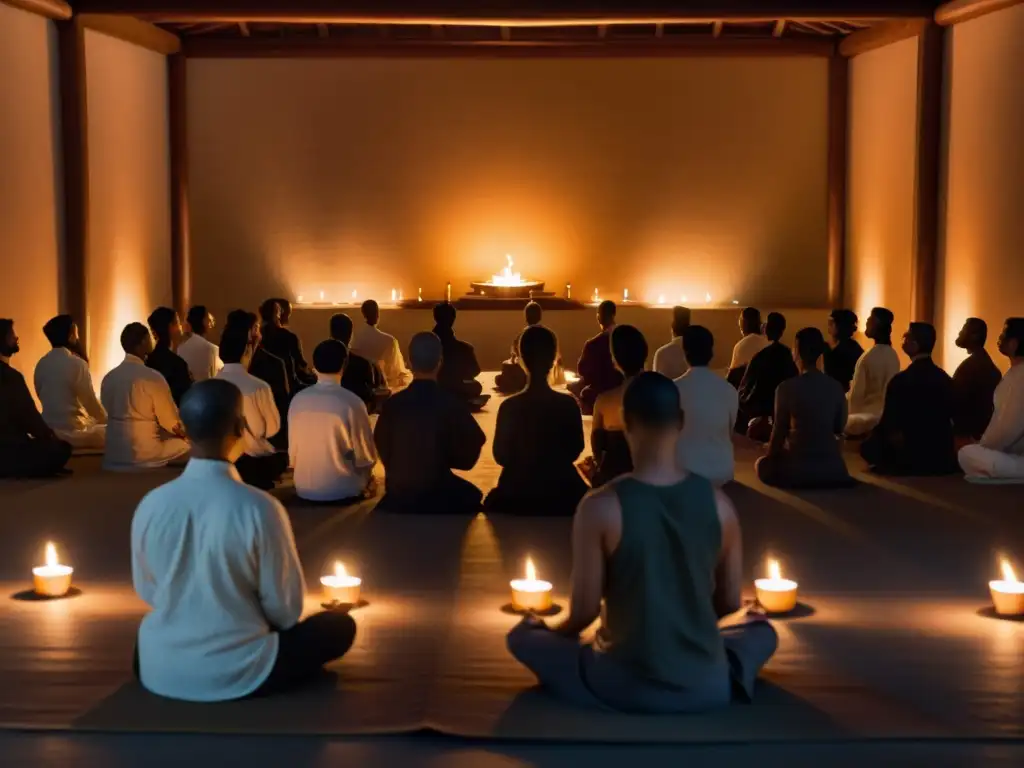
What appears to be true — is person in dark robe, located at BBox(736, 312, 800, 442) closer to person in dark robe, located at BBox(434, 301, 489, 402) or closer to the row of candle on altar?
person in dark robe, located at BBox(434, 301, 489, 402)

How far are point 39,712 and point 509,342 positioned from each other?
8668 mm

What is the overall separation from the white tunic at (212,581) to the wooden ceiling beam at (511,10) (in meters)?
6.98

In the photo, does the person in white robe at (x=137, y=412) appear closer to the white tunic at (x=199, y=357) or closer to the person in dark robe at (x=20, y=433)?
the person in dark robe at (x=20, y=433)

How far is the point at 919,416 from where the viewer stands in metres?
6.82

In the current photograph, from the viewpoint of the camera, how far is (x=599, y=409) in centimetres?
589

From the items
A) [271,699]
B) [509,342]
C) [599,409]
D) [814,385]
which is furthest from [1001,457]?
[509,342]

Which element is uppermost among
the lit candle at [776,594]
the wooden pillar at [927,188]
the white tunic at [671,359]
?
the wooden pillar at [927,188]

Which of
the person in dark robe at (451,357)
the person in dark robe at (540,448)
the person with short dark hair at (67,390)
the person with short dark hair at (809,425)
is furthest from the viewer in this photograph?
the person in dark robe at (451,357)

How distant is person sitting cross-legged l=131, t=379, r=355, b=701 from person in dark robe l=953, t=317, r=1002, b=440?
4772 millimetres

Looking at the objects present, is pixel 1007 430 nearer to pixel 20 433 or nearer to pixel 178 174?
pixel 20 433

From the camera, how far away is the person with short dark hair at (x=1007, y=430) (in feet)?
21.1

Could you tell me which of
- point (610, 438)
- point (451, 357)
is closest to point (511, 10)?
point (451, 357)

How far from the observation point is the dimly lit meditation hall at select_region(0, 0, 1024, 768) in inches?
127

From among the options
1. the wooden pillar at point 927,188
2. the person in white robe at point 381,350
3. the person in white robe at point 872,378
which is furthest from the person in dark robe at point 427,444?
the wooden pillar at point 927,188
